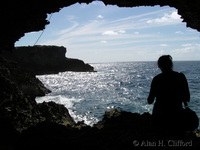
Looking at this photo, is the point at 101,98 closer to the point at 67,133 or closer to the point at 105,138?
the point at 67,133

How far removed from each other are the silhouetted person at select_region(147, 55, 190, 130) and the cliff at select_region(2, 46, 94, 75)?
3421 inches

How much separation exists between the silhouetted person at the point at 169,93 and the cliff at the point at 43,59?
3421 inches

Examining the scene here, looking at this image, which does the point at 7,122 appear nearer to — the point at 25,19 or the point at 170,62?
the point at 25,19

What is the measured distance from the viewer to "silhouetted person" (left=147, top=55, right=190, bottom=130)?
13.1 feet

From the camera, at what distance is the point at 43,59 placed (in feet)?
330

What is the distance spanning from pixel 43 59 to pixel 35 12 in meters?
94.8

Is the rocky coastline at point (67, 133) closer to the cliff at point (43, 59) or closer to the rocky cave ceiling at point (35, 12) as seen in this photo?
the rocky cave ceiling at point (35, 12)

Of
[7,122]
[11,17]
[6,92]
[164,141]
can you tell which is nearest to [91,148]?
[164,141]

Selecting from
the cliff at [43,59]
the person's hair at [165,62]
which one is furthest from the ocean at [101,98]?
the cliff at [43,59]

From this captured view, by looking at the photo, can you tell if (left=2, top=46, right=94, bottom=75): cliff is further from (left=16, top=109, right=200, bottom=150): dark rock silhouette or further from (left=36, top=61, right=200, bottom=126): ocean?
(left=16, top=109, right=200, bottom=150): dark rock silhouette

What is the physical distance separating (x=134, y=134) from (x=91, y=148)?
213cm

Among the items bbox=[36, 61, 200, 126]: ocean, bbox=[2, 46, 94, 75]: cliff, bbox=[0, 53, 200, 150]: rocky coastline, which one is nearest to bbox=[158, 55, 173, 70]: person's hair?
bbox=[36, 61, 200, 126]: ocean

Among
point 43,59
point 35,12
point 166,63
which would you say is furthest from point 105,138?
point 43,59

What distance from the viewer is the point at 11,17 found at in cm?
948
